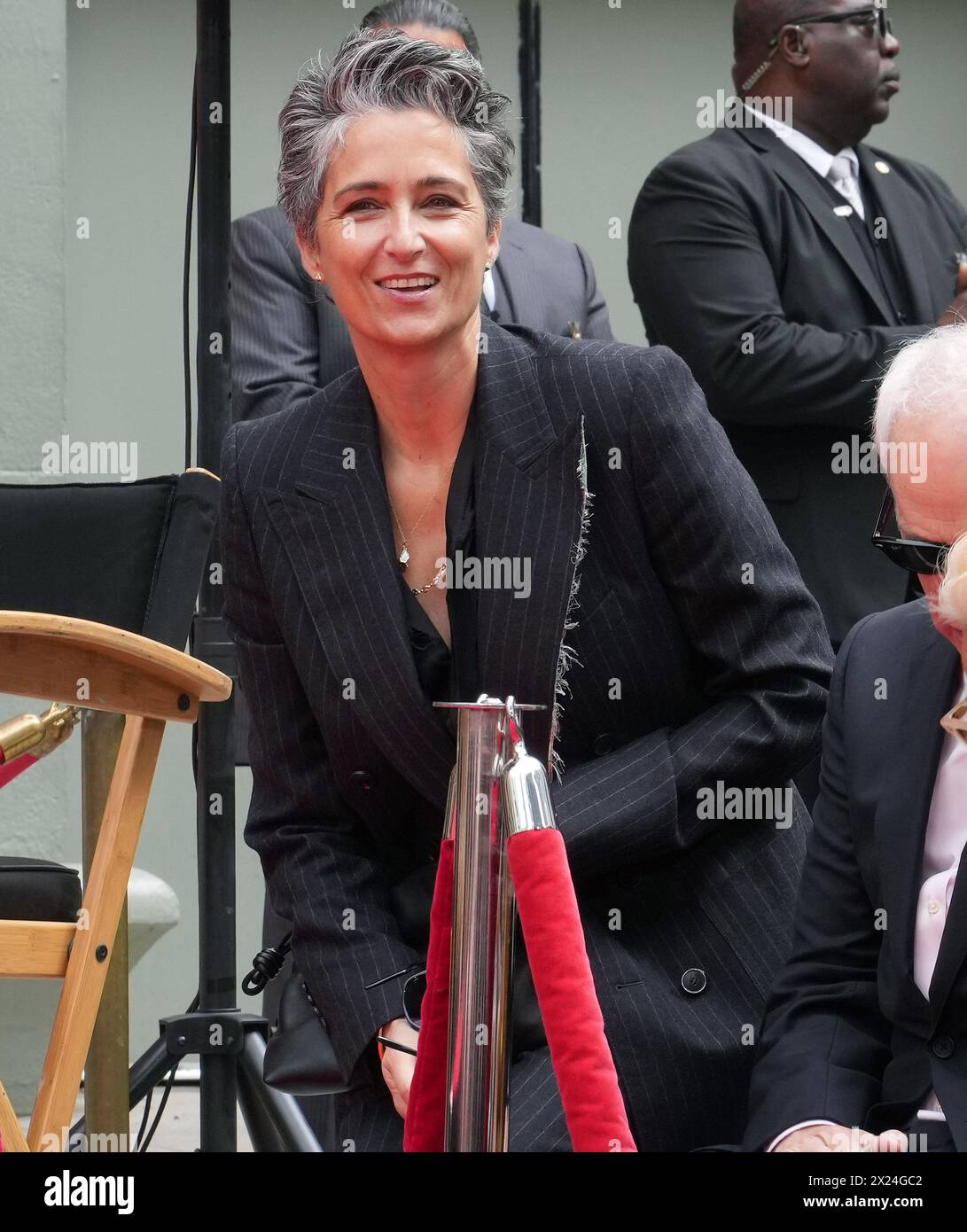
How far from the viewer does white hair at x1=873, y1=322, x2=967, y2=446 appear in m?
1.83

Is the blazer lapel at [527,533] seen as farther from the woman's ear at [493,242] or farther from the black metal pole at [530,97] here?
the black metal pole at [530,97]

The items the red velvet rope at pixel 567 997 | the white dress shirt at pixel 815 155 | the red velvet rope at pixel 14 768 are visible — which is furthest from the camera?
the white dress shirt at pixel 815 155

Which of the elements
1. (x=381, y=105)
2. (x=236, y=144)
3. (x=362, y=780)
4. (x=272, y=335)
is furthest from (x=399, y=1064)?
(x=236, y=144)

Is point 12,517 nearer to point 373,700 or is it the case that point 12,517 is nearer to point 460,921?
point 373,700

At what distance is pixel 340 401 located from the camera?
7.65ft

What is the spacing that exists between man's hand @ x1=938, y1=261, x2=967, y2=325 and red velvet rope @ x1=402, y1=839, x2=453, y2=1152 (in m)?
1.54

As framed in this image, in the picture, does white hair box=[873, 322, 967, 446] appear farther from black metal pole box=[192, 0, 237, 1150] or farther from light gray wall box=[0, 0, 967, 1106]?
light gray wall box=[0, 0, 967, 1106]

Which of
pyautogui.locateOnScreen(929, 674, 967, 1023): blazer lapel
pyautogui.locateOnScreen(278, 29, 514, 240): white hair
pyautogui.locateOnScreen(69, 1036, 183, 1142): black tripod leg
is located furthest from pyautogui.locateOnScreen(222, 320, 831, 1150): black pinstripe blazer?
pyautogui.locateOnScreen(69, 1036, 183, 1142): black tripod leg

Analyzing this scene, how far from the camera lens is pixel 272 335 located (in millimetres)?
3188

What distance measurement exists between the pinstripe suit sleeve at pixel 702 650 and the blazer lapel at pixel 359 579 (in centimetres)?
19

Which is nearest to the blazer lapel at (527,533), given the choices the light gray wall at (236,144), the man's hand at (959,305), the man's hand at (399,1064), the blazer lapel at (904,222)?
the man's hand at (399,1064)

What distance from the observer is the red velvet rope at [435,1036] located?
5.50 feet
